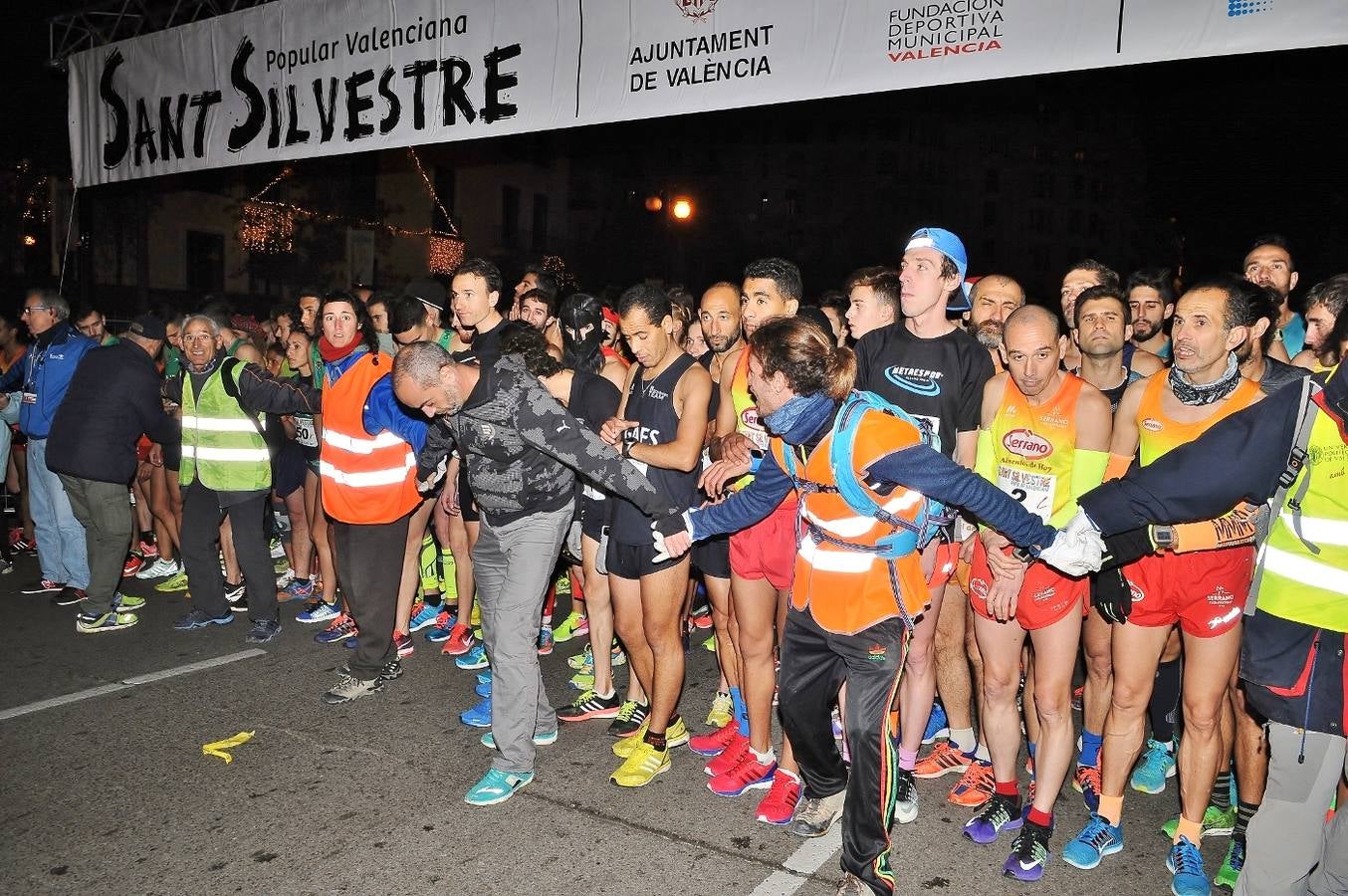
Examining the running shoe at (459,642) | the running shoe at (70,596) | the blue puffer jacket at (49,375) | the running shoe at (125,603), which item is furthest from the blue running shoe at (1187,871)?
the blue puffer jacket at (49,375)

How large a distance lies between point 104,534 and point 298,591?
148 centimetres

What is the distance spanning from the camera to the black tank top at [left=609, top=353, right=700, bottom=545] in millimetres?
4609

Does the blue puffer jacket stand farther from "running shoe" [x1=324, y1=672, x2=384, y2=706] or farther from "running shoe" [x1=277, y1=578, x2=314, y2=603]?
"running shoe" [x1=324, y1=672, x2=384, y2=706]

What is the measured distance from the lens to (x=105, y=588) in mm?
6980

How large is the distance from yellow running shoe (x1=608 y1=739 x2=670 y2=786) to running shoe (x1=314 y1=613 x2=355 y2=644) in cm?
282

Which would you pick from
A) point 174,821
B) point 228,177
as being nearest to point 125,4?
point 174,821

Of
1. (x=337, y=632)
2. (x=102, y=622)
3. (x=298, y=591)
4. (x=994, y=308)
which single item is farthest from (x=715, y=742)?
(x=102, y=622)

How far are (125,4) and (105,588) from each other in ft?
22.5

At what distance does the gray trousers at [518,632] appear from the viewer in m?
4.43

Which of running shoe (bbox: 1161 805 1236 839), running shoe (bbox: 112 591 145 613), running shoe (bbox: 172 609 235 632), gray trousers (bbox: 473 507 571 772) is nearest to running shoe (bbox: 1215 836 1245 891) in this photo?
running shoe (bbox: 1161 805 1236 839)

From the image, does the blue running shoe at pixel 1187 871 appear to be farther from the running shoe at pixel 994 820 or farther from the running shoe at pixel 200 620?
the running shoe at pixel 200 620

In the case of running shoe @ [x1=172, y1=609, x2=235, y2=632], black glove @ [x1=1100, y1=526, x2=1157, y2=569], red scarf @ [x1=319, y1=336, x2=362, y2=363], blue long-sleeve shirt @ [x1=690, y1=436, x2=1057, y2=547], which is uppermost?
red scarf @ [x1=319, y1=336, x2=362, y2=363]

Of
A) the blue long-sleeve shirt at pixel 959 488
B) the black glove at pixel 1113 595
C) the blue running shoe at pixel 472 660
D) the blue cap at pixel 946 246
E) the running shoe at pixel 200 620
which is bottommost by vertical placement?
the running shoe at pixel 200 620

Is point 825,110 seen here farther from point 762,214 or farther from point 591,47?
point 591,47
